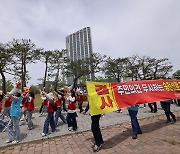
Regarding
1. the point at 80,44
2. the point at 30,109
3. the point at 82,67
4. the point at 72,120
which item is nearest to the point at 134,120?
the point at 72,120

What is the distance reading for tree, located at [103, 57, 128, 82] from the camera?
43644 mm

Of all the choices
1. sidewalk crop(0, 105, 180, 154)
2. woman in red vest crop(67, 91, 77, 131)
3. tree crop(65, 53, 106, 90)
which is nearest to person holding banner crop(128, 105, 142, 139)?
sidewalk crop(0, 105, 180, 154)

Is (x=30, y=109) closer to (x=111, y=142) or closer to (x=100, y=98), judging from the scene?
(x=100, y=98)

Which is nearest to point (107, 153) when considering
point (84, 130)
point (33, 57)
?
point (84, 130)

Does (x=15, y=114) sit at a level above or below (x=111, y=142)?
above

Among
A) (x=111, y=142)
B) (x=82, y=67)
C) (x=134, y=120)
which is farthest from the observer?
(x=82, y=67)

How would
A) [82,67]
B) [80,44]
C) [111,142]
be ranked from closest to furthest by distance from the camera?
1. [111,142]
2. [82,67]
3. [80,44]

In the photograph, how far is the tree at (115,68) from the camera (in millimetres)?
43644

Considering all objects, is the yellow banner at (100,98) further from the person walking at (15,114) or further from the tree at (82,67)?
the tree at (82,67)

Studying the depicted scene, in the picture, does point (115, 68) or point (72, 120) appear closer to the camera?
point (72, 120)

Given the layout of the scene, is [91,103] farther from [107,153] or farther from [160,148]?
[160,148]

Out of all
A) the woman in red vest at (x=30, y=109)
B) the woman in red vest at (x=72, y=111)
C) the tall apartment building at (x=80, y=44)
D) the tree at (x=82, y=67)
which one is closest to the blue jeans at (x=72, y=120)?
the woman in red vest at (x=72, y=111)

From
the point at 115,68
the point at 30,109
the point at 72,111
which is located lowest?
the point at 72,111

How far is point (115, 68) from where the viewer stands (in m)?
44.3
